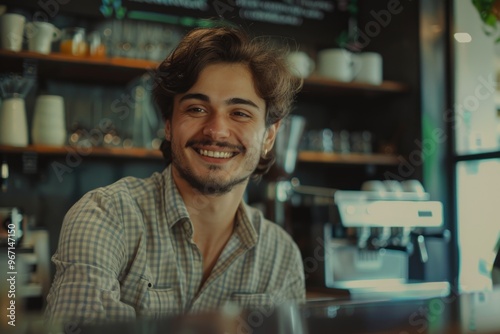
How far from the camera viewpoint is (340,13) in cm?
396

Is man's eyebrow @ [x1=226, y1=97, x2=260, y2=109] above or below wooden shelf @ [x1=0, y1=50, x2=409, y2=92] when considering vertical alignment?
below

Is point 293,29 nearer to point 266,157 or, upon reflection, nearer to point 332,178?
point 332,178

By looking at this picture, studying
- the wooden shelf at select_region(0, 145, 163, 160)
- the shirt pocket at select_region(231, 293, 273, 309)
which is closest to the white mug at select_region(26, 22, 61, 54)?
the wooden shelf at select_region(0, 145, 163, 160)

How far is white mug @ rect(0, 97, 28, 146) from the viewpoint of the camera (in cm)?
277

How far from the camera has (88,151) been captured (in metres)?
2.88

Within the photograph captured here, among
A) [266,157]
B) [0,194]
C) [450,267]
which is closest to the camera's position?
[266,157]

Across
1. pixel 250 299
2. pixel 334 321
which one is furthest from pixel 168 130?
pixel 334 321

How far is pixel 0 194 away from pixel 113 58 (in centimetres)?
81

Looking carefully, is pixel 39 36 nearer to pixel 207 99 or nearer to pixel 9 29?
pixel 9 29

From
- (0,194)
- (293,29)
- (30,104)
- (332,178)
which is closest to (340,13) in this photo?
(293,29)

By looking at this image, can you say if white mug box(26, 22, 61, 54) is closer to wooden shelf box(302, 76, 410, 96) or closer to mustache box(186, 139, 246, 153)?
wooden shelf box(302, 76, 410, 96)

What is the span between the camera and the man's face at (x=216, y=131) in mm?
1438

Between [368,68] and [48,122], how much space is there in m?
1.71

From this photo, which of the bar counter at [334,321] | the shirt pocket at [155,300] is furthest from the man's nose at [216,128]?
the bar counter at [334,321]
